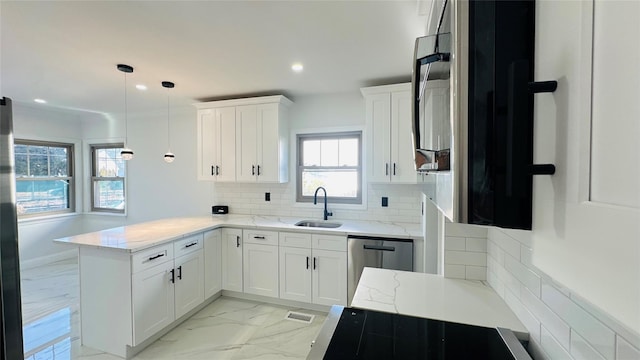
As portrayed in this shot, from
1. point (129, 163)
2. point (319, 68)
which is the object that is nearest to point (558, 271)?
point (319, 68)

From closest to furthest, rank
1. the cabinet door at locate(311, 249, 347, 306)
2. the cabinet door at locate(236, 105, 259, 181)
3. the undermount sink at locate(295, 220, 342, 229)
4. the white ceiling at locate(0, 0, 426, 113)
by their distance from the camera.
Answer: the white ceiling at locate(0, 0, 426, 113) < the cabinet door at locate(311, 249, 347, 306) < the undermount sink at locate(295, 220, 342, 229) < the cabinet door at locate(236, 105, 259, 181)

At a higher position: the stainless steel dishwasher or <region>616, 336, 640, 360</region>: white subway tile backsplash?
<region>616, 336, 640, 360</region>: white subway tile backsplash

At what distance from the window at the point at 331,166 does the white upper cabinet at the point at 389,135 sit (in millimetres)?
386

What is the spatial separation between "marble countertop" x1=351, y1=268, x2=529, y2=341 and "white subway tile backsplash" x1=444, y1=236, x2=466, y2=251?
0.17 metres

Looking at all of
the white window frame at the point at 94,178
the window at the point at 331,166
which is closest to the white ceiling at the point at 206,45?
the window at the point at 331,166

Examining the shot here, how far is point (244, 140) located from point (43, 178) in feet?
12.3

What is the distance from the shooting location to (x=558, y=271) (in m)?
0.36

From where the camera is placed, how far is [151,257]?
7.68 ft

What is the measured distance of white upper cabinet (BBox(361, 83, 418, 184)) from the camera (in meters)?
2.88

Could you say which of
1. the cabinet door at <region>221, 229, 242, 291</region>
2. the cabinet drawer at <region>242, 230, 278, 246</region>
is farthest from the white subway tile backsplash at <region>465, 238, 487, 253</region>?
the cabinet door at <region>221, 229, 242, 291</region>

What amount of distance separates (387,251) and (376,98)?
1615mm

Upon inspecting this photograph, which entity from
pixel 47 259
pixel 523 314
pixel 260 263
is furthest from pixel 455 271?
pixel 47 259

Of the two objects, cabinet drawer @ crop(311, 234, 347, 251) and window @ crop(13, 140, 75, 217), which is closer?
cabinet drawer @ crop(311, 234, 347, 251)

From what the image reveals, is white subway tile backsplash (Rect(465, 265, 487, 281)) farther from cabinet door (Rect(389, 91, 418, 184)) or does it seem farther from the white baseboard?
the white baseboard
